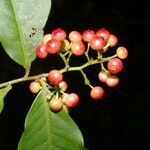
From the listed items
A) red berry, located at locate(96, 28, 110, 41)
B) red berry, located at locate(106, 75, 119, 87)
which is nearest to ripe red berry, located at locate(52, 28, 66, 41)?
red berry, located at locate(96, 28, 110, 41)

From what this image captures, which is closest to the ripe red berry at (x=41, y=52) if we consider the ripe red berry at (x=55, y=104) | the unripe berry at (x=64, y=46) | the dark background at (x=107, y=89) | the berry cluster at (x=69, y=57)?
the berry cluster at (x=69, y=57)

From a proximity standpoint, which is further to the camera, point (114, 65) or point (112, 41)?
point (112, 41)

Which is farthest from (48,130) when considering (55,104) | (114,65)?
(114,65)

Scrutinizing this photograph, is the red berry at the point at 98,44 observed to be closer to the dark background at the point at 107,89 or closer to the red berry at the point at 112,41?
the red berry at the point at 112,41

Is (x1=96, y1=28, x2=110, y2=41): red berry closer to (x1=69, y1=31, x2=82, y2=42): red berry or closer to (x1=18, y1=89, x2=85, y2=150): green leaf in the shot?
(x1=69, y1=31, x2=82, y2=42): red berry

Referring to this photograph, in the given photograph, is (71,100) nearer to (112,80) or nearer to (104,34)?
(112,80)
